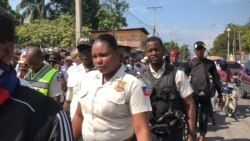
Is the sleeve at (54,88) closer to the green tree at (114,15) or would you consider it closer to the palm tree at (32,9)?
the green tree at (114,15)

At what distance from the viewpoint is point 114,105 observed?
3.19 meters

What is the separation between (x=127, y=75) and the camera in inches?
130

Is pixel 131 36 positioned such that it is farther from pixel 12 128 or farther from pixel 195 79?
pixel 12 128

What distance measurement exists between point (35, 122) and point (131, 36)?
70.2 metres

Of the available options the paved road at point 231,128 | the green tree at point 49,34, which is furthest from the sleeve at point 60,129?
the green tree at point 49,34

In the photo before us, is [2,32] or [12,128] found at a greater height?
[2,32]

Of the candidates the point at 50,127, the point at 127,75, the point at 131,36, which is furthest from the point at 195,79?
the point at 131,36

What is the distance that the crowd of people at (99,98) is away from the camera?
1.53m

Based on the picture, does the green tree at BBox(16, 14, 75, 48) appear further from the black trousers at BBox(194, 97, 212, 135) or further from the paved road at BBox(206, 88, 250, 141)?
the black trousers at BBox(194, 97, 212, 135)

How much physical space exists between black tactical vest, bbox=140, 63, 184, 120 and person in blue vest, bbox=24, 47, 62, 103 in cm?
127

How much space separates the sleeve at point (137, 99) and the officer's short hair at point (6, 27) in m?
1.69

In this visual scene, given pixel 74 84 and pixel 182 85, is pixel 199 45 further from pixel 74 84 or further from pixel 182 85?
pixel 74 84

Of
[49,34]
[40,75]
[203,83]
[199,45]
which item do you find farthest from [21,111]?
[49,34]

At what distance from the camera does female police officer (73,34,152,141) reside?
3193mm
